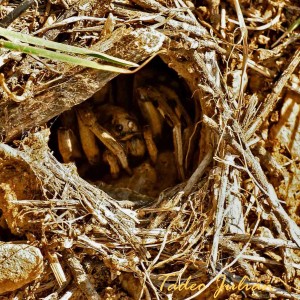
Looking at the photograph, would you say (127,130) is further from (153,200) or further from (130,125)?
(153,200)

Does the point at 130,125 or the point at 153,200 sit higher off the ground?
A: the point at 130,125

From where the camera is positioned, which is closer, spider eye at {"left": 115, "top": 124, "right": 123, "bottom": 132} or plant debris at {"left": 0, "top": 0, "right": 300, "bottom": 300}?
plant debris at {"left": 0, "top": 0, "right": 300, "bottom": 300}

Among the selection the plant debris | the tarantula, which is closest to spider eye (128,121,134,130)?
the tarantula

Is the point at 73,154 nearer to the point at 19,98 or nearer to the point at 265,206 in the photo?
the point at 19,98

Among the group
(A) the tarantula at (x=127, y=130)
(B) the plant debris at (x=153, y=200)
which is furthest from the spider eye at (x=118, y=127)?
(B) the plant debris at (x=153, y=200)

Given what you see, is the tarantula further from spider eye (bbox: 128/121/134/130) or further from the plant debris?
the plant debris

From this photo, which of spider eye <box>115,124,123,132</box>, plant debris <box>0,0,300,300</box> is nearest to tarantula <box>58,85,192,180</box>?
spider eye <box>115,124,123,132</box>

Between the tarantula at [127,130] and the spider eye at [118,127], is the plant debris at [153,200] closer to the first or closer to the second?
the tarantula at [127,130]

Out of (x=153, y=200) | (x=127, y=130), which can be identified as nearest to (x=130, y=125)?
(x=127, y=130)

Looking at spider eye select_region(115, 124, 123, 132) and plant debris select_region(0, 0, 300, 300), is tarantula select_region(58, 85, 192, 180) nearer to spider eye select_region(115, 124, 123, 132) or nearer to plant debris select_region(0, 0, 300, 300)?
spider eye select_region(115, 124, 123, 132)

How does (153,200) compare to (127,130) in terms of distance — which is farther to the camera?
(127,130)

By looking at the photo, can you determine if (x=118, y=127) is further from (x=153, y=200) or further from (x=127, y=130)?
(x=153, y=200)
